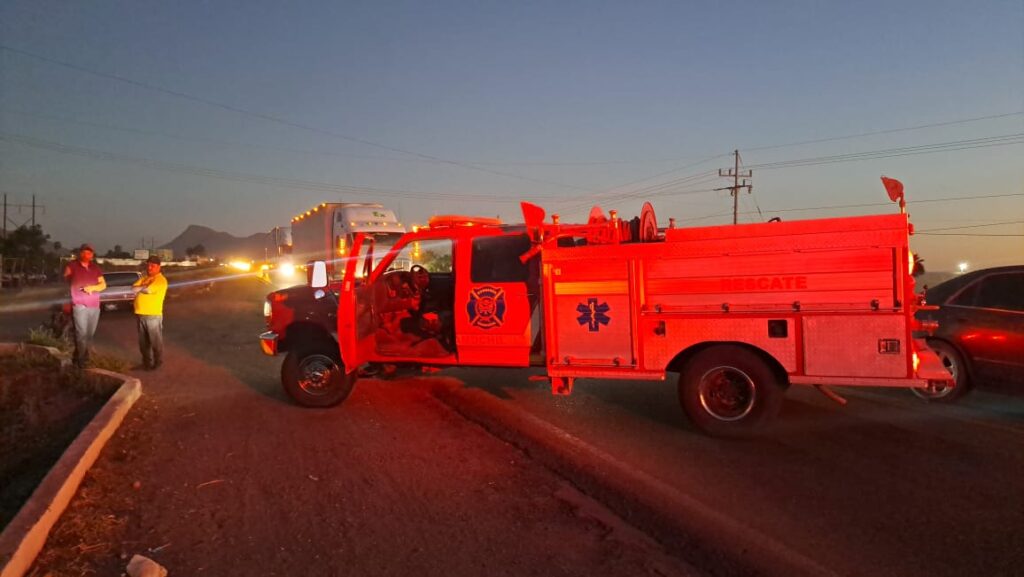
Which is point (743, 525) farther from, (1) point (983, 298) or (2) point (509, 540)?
(1) point (983, 298)

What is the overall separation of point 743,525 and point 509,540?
1476 mm

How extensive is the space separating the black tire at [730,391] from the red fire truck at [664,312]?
0.01 m

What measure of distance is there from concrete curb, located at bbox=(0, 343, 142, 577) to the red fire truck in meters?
1.90

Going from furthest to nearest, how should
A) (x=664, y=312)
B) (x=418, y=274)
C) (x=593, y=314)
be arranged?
(x=418, y=274)
(x=593, y=314)
(x=664, y=312)

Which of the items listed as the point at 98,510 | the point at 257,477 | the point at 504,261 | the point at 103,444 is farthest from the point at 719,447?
the point at 103,444

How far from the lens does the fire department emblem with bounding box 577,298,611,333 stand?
6.31 meters

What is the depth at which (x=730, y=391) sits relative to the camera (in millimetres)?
6113

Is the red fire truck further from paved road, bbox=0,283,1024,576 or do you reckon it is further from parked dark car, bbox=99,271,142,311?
parked dark car, bbox=99,271,142,311

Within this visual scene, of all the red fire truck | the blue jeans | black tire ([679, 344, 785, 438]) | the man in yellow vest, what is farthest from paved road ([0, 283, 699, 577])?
the man in yellow vest

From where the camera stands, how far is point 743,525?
420 centimetres

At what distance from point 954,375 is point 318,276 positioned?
22.9 ft

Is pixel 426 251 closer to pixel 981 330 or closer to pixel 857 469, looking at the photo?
pixel 857 469

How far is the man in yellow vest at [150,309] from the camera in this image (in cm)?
956

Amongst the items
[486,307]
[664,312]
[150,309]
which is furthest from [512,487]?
[150,309]
